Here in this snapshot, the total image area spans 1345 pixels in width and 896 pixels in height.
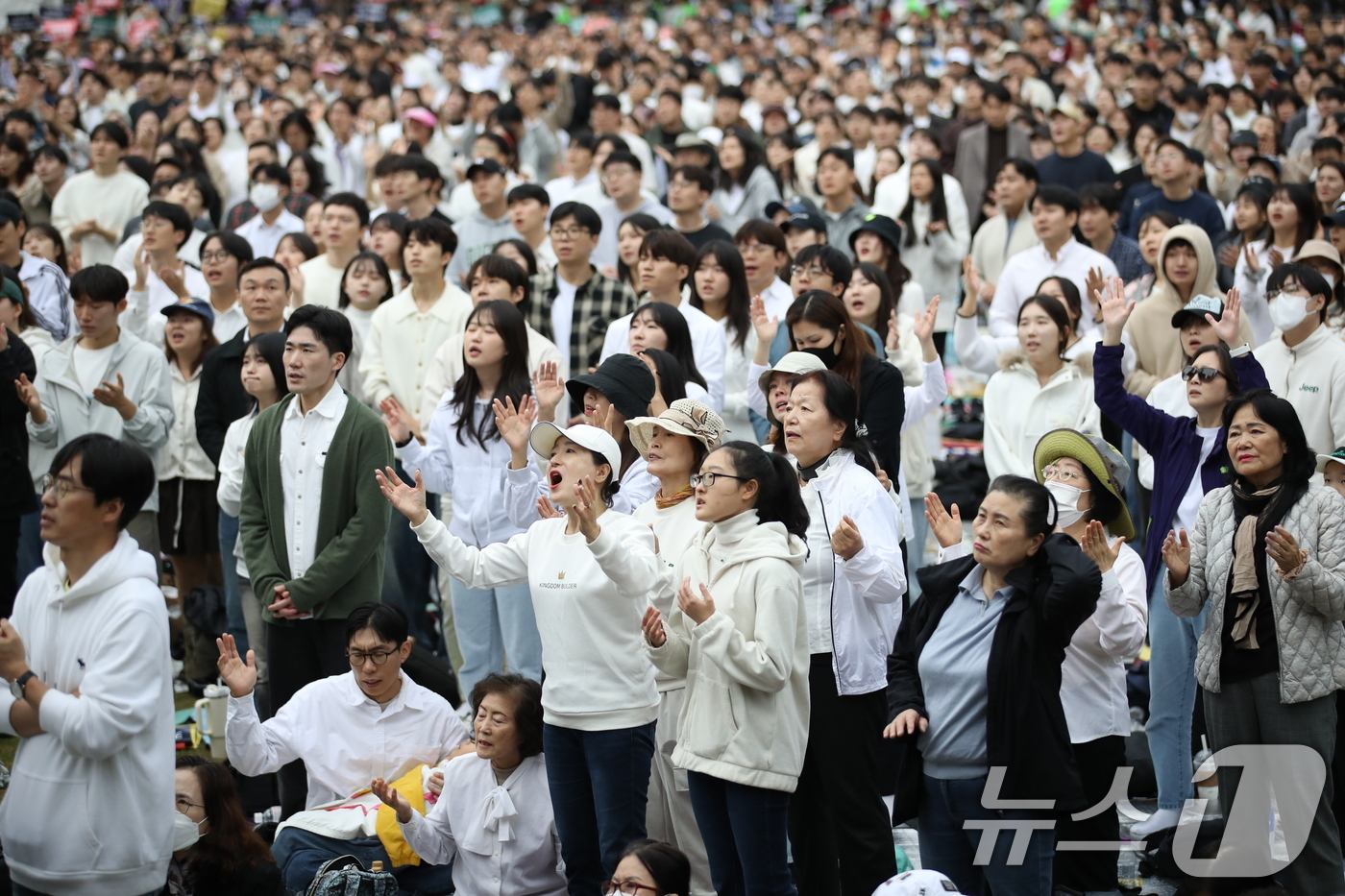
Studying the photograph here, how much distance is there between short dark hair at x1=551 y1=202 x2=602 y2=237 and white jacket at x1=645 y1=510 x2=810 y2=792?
3.59 m

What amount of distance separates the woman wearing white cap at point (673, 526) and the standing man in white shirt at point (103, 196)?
22.7ft

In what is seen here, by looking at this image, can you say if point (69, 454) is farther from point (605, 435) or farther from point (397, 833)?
point (397, 833)

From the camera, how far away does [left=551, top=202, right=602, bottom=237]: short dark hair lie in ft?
23.8

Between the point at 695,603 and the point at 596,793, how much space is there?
0.85 meters

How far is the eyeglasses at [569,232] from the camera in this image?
Result: 7238 millimetres

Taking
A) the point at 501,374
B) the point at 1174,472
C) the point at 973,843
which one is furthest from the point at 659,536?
the point at 1174,472

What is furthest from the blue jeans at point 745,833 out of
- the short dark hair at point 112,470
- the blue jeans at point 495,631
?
the blue jeans at point 495,631

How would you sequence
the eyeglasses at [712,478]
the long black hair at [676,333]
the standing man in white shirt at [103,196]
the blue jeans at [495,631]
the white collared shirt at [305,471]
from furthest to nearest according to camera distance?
1. the standing man in white shirt at [103,196]
2. the long black hair at [676,333]
3. the blue jeans at [495,631]
4. the white collared shirt at [305,471]
5. the eyeglasses at [712,478]

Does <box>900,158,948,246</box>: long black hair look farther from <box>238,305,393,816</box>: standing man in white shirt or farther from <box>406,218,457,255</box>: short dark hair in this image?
<box>238,305,393,816</box>: standing man in white shirt

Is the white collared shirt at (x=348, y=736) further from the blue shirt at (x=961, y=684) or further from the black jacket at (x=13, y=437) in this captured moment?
the black jacket at (x=13, y=437)

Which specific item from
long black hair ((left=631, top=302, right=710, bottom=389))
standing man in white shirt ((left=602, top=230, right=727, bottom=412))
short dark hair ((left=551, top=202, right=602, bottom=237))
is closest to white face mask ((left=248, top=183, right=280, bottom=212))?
short dark hair ((left=551, top=202, right=602, bottom=237))

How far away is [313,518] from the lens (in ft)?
17.3

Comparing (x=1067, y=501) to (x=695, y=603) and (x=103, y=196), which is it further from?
(x=103, y=196)

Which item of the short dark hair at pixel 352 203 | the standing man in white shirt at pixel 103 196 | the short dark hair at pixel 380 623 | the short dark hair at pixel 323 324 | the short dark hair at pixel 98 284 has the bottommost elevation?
the short dark hair at pixel 380 623
